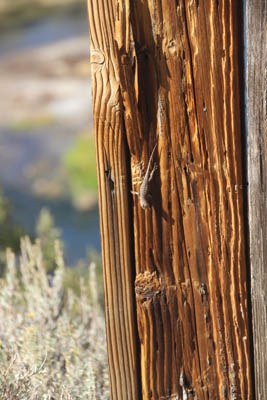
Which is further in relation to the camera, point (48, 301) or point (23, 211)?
point (23, 211)

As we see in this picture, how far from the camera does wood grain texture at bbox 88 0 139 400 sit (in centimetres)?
144

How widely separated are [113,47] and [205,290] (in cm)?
68

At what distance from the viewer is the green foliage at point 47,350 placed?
7.37 ft

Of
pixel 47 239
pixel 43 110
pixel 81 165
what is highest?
pixel 43 110

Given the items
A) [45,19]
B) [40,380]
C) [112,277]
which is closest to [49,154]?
[45,19]

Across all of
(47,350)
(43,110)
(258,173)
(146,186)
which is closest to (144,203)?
(146,186)

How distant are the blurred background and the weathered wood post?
16.6 ft

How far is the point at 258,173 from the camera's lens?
58.2 inches

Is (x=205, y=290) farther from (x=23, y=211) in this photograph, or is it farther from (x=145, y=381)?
(x=23, y=211)

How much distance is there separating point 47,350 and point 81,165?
603cm

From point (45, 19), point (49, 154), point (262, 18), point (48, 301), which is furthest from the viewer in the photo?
point (45, 19)

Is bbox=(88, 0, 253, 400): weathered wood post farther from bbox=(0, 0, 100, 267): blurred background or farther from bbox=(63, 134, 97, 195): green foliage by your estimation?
bbox=(63, 134, 97, 195): green foliage

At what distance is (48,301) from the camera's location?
125 inches

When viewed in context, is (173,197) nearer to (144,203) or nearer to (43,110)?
(144,203)
